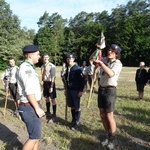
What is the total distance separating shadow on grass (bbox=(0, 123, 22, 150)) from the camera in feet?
16.4

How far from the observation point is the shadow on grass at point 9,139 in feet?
16.4

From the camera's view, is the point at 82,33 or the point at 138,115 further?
the point at 82,33

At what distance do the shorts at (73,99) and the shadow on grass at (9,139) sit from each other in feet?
5.32

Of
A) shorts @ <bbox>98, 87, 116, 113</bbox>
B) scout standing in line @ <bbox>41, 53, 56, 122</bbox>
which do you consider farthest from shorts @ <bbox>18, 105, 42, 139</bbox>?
scout standing in line @ <bbox>41, 53, 56, 122</bbox>

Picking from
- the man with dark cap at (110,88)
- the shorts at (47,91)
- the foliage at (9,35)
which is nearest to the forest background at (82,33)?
the foliage at (9,35)

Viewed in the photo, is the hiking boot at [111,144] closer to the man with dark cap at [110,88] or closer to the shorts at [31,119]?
the man with dark cap at [110,88]

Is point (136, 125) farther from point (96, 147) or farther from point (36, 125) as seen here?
point (36, 125)

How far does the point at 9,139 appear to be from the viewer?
5.49 meters

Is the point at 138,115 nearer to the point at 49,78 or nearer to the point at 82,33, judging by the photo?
the point at 49,78

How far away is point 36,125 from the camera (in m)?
3.80

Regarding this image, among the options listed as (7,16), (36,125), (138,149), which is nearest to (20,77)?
(36,125)

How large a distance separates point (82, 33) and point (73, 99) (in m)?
60.0

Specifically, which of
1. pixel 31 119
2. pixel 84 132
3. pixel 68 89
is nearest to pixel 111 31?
pixel 68 89

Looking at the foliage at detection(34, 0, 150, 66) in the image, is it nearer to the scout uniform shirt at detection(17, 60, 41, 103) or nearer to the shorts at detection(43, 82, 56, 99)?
the shorts at detection(43, 82, 56, 99)
